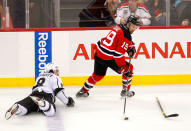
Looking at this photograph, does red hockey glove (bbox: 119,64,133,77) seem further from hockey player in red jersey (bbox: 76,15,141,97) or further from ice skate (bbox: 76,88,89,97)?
ice skate (bbox: 76,88,89,97)

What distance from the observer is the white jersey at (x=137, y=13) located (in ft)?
18.2

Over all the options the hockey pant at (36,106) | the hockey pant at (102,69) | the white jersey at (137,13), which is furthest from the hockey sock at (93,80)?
the white jersey at (137,13)

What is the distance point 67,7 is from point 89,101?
1.89 meters

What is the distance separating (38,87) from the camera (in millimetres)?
3666

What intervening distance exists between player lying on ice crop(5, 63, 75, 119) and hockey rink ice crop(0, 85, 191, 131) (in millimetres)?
76

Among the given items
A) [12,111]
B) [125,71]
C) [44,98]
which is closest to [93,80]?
[125,71]

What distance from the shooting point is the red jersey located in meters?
4.09

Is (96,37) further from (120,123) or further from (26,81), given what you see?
(120,123)

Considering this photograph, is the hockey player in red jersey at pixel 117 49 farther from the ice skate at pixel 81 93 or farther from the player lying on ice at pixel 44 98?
the player lying on ice at pixel 44 98

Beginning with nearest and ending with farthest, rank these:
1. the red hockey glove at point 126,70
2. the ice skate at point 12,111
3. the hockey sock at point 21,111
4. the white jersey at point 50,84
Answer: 1. the ice skate at point 12,111
2. the hockey sock at point 21,111
3. the white jersey at point 50,84
4. the red hockey glove at point 126,70

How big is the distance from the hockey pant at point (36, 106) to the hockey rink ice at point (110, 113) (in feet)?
0.19

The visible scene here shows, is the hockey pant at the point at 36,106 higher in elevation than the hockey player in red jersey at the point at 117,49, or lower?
lower

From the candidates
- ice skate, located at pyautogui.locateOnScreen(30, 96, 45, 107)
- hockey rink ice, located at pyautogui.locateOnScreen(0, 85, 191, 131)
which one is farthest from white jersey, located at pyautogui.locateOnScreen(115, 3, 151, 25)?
ice skate, located at pyautogui.locateOnScreen(30, 96, 45, 107)

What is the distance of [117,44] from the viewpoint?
4148mm
